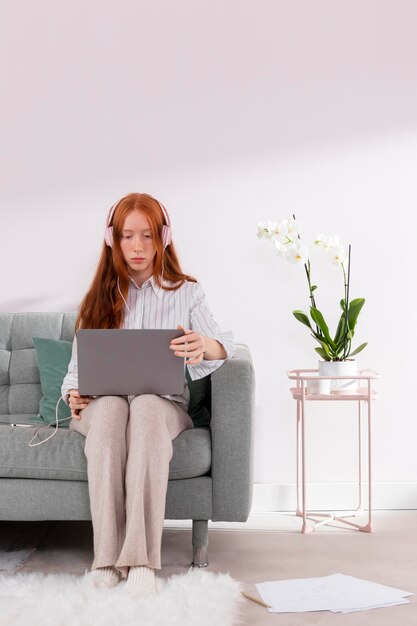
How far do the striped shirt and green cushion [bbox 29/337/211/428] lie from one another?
122 millimetres

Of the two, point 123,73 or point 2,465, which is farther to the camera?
point 123,73

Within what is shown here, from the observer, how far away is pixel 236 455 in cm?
224

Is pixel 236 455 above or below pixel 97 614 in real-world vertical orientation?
above

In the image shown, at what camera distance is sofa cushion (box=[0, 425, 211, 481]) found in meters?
2.21

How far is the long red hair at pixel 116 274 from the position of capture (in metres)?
2.34

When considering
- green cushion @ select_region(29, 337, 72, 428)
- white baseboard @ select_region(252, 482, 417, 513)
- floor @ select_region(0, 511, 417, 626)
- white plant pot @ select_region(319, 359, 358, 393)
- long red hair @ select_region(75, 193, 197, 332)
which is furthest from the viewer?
white baseboard @ select_region(252, 482, 417, 513)

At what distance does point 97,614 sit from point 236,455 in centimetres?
63

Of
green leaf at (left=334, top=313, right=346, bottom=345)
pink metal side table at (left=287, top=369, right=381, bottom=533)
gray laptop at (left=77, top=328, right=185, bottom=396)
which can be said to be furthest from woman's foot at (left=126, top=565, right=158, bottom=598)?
green leaf at (left=334, top=313, right=346, bottom=345)

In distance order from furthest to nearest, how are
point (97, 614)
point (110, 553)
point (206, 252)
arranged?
point (206, 252)
point (110, 553)
point (97, 614)

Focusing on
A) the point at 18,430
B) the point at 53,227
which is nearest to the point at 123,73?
the point at 53,227

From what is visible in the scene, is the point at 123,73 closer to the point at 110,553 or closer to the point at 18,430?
the point at 18,430

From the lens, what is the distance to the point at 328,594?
200 cm

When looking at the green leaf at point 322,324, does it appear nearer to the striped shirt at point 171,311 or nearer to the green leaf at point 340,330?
the green leaf at point 340,330

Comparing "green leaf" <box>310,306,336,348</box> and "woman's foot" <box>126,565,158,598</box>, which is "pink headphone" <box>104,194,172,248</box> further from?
"woman's foot" <box>126,565,158,598</box>
